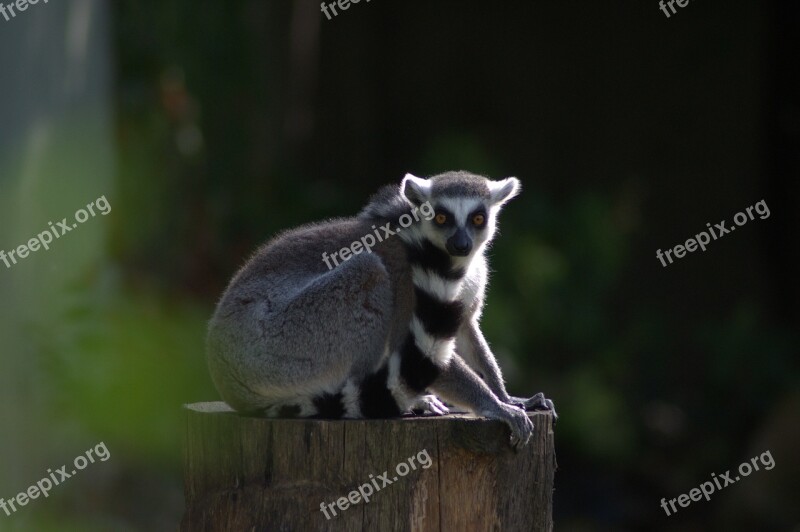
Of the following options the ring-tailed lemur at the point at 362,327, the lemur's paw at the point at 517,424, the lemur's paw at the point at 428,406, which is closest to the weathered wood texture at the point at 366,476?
the lemur's paw at the point at 517,424

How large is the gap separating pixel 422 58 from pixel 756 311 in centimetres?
464

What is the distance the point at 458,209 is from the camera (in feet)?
16.6

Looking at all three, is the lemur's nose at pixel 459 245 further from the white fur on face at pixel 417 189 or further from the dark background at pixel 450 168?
the dark background at pixel 450 168

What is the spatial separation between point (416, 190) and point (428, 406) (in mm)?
1024

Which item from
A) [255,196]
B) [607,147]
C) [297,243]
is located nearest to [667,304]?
[607,147]

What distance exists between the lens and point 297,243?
5156 millimetres

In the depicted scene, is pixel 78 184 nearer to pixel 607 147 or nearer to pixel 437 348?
pixel 437 348

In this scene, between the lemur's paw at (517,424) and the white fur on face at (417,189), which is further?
the white fur on face at (417,189)

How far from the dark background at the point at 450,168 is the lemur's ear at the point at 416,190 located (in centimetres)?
339

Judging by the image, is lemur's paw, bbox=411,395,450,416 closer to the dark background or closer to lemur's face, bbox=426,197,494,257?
lemur's face, bbox=426,197,494,257

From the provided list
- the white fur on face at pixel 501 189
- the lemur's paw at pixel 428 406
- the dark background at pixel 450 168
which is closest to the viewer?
the lemur's paw at pixel 428 406

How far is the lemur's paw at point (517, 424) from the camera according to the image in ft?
14.6

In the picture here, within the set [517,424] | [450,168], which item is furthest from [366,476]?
[450,168]

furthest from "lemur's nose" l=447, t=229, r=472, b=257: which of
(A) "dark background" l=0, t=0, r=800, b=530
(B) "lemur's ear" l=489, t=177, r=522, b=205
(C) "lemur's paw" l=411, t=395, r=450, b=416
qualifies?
(A) "dark background" l=0, t=0, r=800, b=530
